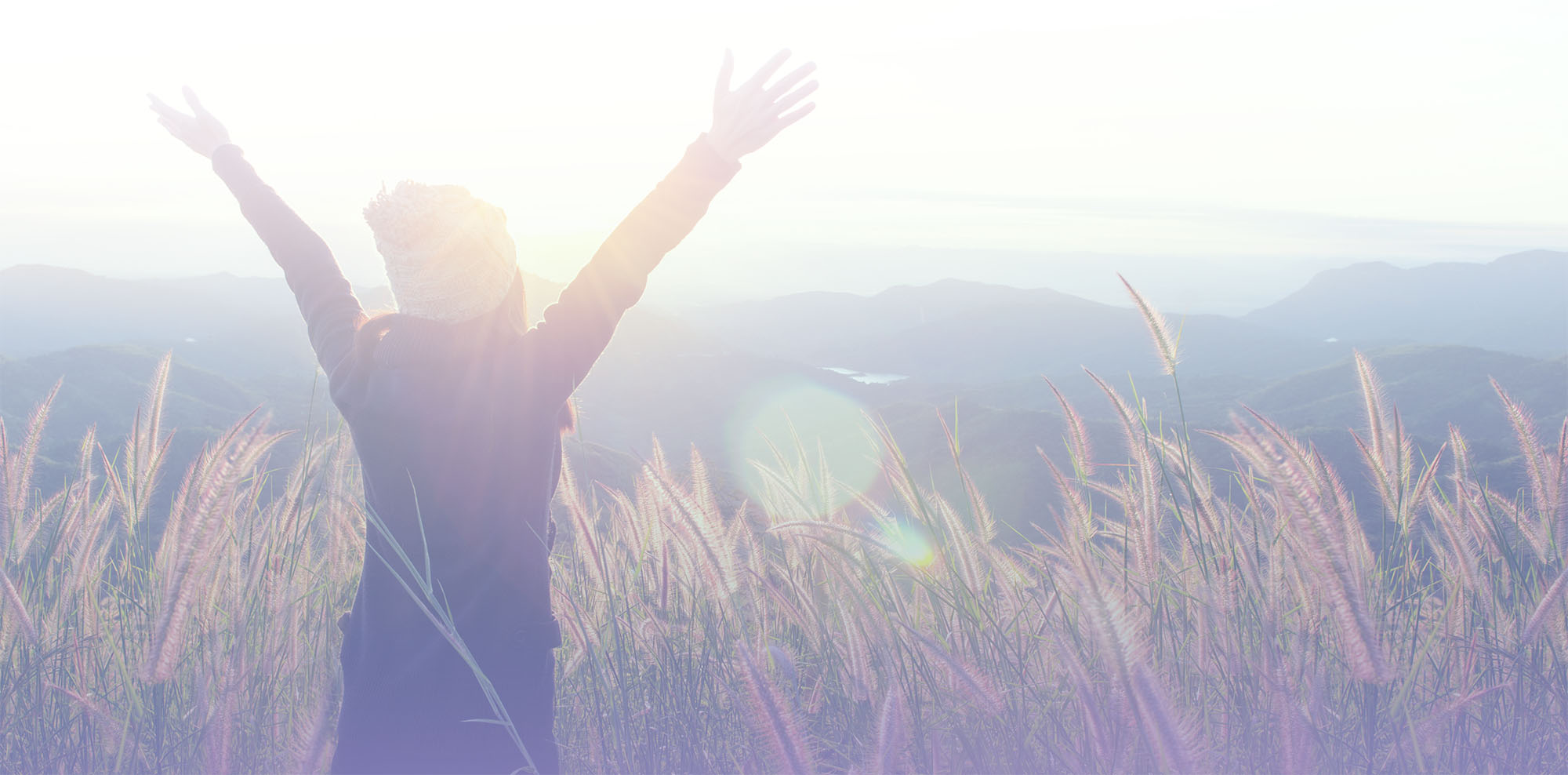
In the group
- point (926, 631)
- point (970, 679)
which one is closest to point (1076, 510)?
point (926, 631)

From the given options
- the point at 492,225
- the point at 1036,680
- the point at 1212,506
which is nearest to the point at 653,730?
the point at 1036,680

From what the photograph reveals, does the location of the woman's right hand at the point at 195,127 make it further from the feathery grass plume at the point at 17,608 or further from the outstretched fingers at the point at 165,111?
the feathery grass plume at the point at 17,608

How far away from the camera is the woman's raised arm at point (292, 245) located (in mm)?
1922

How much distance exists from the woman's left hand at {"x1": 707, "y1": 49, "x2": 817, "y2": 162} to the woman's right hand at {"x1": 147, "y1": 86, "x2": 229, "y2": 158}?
Answer: 1.48 m

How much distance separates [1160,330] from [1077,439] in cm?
28

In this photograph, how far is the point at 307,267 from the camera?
2061 millimetres

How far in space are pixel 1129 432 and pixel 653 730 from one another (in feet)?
3.76

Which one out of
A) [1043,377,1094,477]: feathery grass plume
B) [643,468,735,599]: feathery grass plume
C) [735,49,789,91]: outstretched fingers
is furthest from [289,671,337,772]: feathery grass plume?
[1043,377,1094,477]: feathery grass plume

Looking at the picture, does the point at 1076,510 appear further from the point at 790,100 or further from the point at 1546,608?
the point at 790,100

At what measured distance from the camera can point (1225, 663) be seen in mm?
1794

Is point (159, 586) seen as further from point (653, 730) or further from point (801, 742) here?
point (801, 742)

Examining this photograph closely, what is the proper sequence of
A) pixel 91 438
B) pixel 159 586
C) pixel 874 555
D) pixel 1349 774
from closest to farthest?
pixel 1349 774
pixel 874 555
pixel 159 586
pixel 91 438

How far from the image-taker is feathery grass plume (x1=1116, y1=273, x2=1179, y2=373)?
1889 mm

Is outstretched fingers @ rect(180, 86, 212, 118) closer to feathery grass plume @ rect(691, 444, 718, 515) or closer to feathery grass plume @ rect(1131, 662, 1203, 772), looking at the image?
feathery grass plume @ rect(691, 444, 718, 515)
